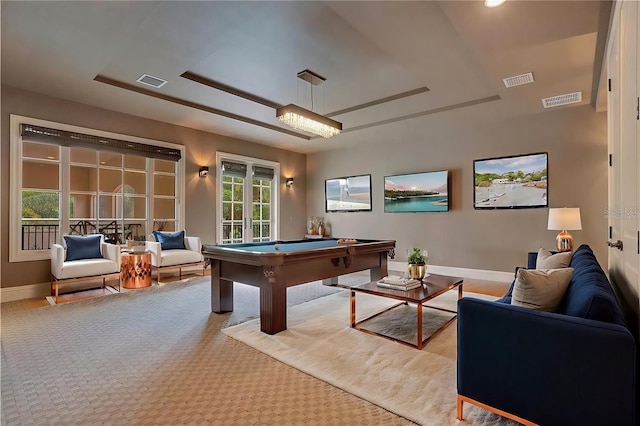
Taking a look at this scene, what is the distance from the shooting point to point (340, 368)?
93.6 inches

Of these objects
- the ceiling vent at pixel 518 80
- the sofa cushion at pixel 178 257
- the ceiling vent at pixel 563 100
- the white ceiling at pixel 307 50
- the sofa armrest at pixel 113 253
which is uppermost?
the white ceiling at pixel 307 50

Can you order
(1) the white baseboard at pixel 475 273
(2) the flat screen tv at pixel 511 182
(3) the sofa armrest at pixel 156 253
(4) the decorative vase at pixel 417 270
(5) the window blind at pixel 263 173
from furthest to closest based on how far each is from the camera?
1. (5) the window blind at pixel 263 173
2. (1) the white baseboard at pixel 475 273
3. (2) the flat screen tv at pixel 511 182
4. (3) the sofa armrest at pixel 156 253
5. (4) the decorative vase at pixel 417 270

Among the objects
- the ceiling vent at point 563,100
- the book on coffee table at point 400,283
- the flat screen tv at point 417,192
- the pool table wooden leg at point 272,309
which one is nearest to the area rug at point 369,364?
the pool table wooden leg at point 272,309

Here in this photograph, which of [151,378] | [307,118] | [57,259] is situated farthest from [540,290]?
[57,259]

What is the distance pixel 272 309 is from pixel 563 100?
4.80m

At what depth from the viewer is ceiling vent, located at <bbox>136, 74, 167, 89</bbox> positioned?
405cm

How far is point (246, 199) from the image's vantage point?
24.0ft

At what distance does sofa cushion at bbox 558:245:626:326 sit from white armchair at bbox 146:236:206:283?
5049 millimetres

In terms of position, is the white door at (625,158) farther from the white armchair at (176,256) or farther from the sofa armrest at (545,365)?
the white armchair at (176,256)

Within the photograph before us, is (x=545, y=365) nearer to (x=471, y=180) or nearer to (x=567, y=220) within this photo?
(x=567, y=220)

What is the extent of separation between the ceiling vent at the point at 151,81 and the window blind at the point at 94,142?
1478 millimetres

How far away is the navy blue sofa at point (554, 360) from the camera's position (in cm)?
130

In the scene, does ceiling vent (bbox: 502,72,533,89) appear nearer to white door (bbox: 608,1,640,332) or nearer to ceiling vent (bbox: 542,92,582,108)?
ceiling vent (bbox: 542,92,582,108)

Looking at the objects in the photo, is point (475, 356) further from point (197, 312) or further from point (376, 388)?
point (197, 312)
